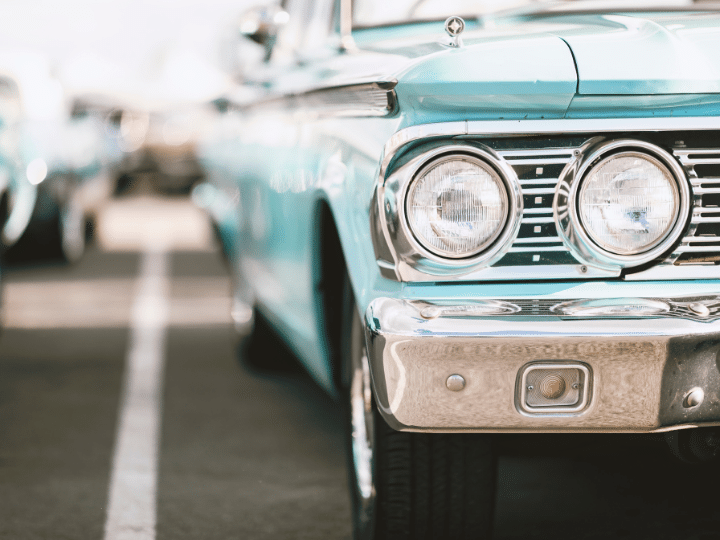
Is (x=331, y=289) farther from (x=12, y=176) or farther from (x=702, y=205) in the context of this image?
(x=12, y=176)

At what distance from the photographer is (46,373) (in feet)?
16.4

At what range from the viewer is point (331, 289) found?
10.1ft

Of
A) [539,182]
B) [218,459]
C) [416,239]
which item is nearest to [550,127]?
[539,182]

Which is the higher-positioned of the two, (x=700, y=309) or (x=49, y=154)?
(x=700, y=309)

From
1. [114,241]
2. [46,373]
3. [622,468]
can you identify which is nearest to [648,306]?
[622,468]

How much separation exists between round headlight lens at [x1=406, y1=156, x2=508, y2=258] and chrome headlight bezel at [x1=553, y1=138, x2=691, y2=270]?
0.14m

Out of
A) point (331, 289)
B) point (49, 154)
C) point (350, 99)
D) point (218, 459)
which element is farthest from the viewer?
point (49, 154)

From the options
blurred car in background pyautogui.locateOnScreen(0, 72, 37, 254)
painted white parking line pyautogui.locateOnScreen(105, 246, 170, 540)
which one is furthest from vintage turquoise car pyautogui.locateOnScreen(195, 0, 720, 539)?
blurred car in background pyautogui.locateOnScreen(0, 72, 37, 254)

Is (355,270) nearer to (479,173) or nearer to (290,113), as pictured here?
(479,173)

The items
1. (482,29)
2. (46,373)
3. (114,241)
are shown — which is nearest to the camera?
(482,29)

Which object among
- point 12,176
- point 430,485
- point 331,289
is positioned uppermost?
point 331,289

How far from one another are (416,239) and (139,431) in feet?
7.17

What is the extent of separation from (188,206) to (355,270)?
12.9m

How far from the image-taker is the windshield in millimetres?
3078
